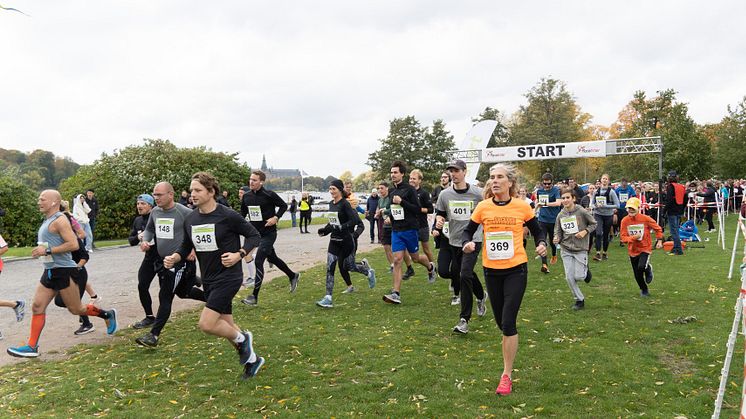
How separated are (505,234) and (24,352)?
550 cm

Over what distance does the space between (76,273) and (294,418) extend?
384 centimetres

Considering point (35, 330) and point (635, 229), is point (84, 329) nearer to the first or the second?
point (35, 330)

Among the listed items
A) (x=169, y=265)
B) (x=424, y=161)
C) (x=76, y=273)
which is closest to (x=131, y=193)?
(x=76, y=273)

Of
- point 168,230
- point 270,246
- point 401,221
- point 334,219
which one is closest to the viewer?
point 168,230

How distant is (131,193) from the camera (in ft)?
84.3

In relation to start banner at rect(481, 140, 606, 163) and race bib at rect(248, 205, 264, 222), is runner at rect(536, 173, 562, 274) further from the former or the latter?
start banner at rect(481, 140, 606, 163)

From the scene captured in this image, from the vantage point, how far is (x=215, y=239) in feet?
17.4

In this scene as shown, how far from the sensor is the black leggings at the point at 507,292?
15.7ft

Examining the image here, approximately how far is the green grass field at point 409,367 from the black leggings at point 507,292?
596mm

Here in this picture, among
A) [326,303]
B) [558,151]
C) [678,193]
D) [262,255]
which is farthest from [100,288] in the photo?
[558,151]

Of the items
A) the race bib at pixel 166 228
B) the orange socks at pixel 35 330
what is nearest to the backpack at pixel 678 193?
the race bib at pixel 166 228

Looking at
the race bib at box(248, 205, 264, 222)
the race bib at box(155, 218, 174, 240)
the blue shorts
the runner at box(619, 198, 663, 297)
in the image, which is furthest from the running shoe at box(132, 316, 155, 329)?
the runner at box(619, 198, 663, 297)

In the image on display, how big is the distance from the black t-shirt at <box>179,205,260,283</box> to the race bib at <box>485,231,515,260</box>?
2.39 metres

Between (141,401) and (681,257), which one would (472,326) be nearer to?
(141,401)
